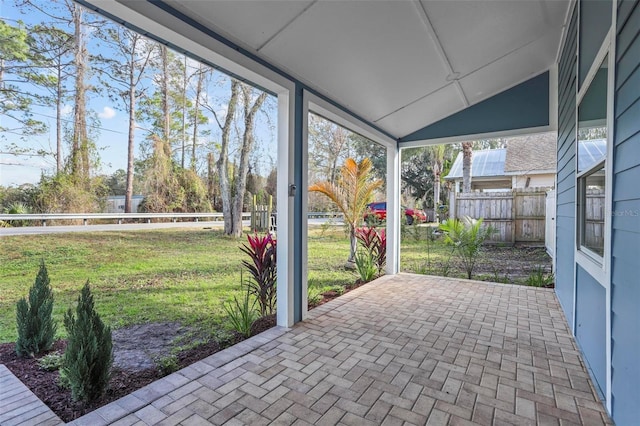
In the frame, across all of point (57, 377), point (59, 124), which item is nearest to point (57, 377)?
point (57, 377)

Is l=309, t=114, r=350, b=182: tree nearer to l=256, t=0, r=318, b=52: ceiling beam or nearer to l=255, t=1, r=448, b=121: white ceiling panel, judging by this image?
l=255, t=1, r=448, b=121: white ceiling panel

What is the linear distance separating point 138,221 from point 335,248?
16.4 ft

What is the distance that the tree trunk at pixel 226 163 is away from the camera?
271 inches

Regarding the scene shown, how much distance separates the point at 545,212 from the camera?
7578mm

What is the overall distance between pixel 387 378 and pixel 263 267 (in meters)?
1.75

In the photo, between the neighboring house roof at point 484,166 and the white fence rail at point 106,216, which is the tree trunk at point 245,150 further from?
the neighboring house roof at point 484,166

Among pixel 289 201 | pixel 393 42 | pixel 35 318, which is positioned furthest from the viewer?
pixel 289 201

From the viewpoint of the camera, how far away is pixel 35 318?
2.36 meters

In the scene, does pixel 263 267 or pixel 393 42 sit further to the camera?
pixel 263 267

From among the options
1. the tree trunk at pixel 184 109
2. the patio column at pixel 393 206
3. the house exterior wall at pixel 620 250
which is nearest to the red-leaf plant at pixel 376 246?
the patio column at pixel 393 206

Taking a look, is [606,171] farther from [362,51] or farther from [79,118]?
[79,118]

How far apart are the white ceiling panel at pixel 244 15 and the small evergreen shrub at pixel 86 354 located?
1958 mm

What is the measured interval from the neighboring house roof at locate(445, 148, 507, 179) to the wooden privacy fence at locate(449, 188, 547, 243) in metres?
3.77

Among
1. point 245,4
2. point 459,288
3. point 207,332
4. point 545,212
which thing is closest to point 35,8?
point 245,4
